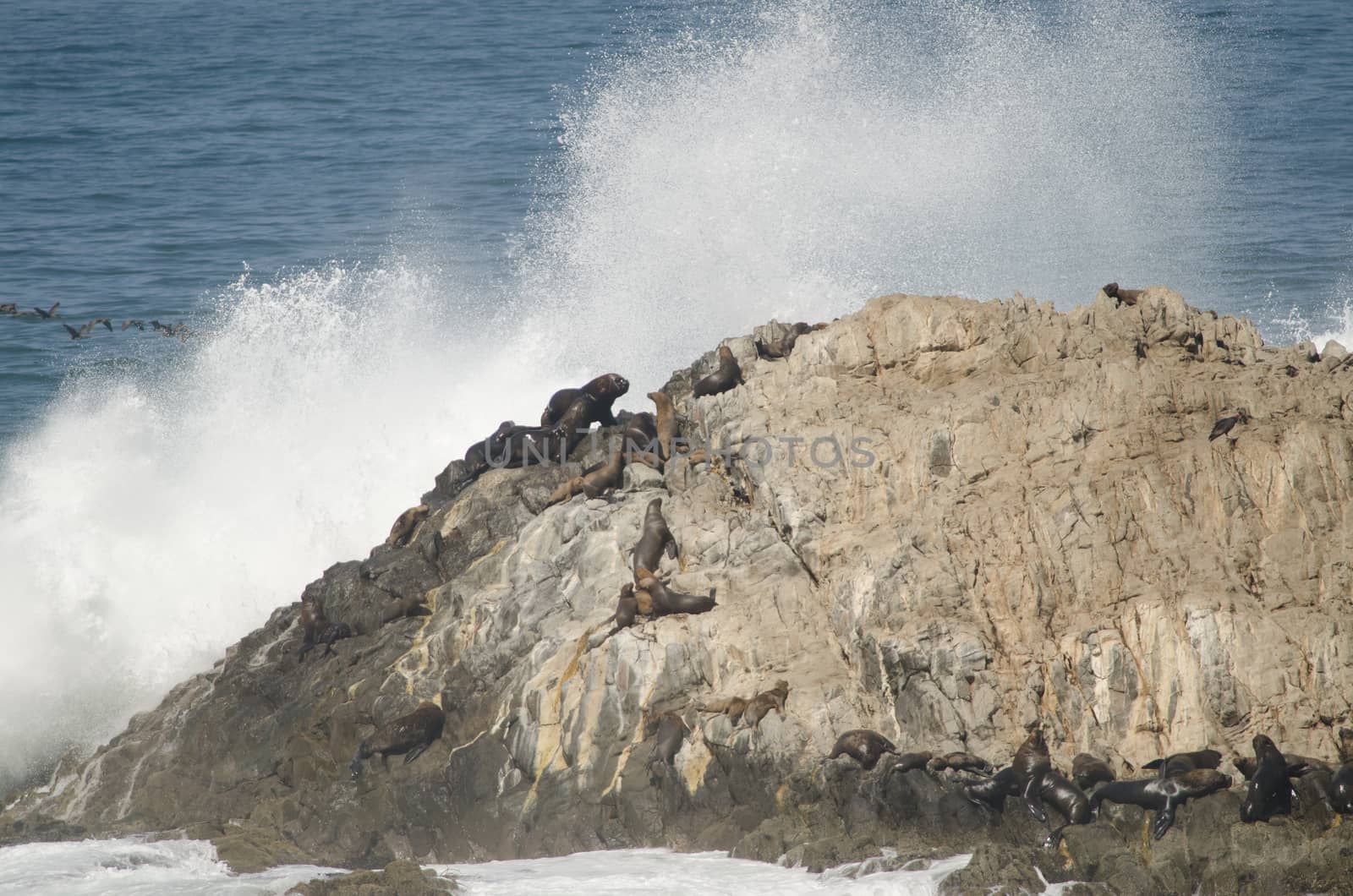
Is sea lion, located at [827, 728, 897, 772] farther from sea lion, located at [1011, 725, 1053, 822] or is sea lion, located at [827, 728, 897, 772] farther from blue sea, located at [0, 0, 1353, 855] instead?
blue sea, located at [0, 0, 1353, 855]

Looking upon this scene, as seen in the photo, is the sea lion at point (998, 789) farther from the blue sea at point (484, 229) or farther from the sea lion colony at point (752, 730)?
the blue sea at point (484, 229)

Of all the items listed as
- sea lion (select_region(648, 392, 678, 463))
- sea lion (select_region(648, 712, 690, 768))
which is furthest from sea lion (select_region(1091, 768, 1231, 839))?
sea lion (select_region(648, 392, 678, 463))

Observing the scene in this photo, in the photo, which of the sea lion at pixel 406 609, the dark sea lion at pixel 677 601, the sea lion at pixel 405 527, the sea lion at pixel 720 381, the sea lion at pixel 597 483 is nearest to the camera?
the dark sea lion at pixel 677 601

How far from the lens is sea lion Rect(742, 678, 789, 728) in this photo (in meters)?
11.0

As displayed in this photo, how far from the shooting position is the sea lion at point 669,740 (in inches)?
440

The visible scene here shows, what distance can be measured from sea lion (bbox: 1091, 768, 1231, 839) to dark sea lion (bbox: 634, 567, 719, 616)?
3803 mm

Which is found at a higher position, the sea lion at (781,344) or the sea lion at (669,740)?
the sea lion at (781,344)

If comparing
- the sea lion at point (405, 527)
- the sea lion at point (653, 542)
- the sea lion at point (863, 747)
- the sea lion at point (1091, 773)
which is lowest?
the sea lion at point (1091, 773)

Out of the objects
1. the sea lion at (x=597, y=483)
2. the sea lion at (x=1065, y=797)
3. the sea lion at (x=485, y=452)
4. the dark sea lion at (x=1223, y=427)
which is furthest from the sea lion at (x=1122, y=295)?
the sea lion at (x=485, y=452)

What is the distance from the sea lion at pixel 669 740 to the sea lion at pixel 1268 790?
4374mm

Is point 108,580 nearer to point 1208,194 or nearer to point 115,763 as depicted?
point 115,763

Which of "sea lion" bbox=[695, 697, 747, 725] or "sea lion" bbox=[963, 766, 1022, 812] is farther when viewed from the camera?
"sea lion" bbox=[695, 697, 747, 725]

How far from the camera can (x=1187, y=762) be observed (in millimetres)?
9875

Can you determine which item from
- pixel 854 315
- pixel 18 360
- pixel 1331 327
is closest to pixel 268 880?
pixel 854 315
